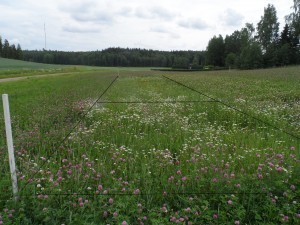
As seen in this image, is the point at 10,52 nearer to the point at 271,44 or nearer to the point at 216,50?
the point at 216,50

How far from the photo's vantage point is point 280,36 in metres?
61.9

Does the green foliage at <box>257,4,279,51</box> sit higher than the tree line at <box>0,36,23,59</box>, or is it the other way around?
the green foliage at <box>257,4,279,51</box>

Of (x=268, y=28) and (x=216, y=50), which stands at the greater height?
(x=268, y=28)

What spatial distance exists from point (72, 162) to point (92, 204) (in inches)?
58.1

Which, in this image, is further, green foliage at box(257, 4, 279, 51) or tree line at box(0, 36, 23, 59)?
tree line at box(0, 36, 23, 59)

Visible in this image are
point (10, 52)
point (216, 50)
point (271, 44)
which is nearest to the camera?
point (271, 44)

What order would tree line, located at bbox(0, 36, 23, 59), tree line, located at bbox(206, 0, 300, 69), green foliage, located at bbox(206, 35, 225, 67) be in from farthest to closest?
tree line, located at bbox(0, 36, 23, 59)
green foliage, located at bbox(206, 35, 225, 67)
tree line, located at bbox(206, 0, 300, 69)

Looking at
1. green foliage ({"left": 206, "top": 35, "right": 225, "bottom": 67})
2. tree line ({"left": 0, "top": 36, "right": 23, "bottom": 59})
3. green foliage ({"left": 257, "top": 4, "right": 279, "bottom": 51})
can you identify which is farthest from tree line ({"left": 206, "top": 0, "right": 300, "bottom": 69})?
tree line ({"left": 0, "top": 36, "right": 23, "bottom": 59})

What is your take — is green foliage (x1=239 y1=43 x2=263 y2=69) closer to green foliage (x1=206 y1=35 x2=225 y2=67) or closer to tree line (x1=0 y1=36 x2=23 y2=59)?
green foliage (x1=206 y1=35 x2=225 y2=67)

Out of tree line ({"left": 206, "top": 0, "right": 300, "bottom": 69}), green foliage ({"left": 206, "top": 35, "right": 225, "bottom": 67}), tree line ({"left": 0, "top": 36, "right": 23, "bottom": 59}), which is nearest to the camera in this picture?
tree line ({"left": 206, "top": 0, "right": 300, "bottom": 69})

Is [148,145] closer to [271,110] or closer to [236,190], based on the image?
[236,190]

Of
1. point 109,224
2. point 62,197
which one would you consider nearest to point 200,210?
point 109,224

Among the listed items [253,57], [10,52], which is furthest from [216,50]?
[10,52]

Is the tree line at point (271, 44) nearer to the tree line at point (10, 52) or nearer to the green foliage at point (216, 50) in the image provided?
the green foliage at point (216, 50)
